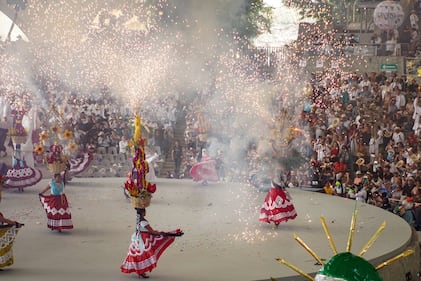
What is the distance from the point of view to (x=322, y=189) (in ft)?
66.9

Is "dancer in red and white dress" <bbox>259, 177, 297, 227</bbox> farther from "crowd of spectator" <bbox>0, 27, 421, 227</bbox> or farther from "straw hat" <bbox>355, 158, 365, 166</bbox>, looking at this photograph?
"straw hat" <bbox>355, 158, 365, 166</bbox>

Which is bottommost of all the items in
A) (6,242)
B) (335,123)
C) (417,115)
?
(6,242)

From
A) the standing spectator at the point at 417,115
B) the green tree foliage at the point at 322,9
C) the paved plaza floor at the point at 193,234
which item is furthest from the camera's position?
the green tree foliage at the point at 322,9

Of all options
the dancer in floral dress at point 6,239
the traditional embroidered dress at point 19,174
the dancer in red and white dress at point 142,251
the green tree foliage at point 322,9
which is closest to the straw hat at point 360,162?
the traditional embroidered dress at point 19,174

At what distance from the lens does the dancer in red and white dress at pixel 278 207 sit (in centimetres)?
1416

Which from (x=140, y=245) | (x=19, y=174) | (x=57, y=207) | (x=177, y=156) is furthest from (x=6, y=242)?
(x=177, y=156)

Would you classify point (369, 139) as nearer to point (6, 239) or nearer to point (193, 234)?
point (193, 234)

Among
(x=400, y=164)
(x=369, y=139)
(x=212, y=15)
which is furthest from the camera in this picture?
(x=212, y=15)

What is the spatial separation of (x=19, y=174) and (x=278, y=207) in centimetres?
686

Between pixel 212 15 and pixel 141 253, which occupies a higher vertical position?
pixel 212 15

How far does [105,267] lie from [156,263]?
0.80 meters

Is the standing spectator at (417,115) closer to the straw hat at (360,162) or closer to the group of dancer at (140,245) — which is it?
the straw hat at (360,162)

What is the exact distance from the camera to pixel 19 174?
18.4m

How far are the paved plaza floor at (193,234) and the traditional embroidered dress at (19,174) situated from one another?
0.23m
